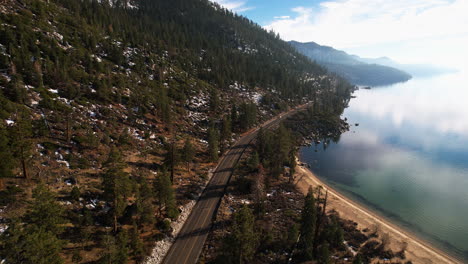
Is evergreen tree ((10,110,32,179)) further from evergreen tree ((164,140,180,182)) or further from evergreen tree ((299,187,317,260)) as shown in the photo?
evergreen tree ((299,187,317,260))

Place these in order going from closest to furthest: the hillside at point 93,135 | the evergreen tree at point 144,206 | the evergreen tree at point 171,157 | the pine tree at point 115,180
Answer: the hillside at point 93,135
the pine tree at point 115,180
the evergreen tree at point 144,206
the evergreen tree at point 171,157

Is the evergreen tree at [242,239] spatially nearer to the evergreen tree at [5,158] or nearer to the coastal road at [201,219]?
the coastal road at [201,219]

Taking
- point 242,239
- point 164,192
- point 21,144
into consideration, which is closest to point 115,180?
point 164,192

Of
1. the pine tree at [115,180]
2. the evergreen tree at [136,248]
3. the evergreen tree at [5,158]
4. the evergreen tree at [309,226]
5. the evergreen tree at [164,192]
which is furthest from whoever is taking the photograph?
the evergreen tree at [164,192]

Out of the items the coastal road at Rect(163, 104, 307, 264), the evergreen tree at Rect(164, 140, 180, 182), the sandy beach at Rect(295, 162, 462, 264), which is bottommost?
the sandy beach at Rect(295, 162, 462, 264)

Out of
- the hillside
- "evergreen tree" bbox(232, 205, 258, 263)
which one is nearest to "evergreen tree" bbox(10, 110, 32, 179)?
the hillside

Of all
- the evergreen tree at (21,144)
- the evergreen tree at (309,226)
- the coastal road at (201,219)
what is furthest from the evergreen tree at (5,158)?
the evergreen tree at (309,226)

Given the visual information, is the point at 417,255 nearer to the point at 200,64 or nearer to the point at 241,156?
the point at 241,156

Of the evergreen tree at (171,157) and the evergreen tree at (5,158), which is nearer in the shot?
the evergreen tree at (5,158)
